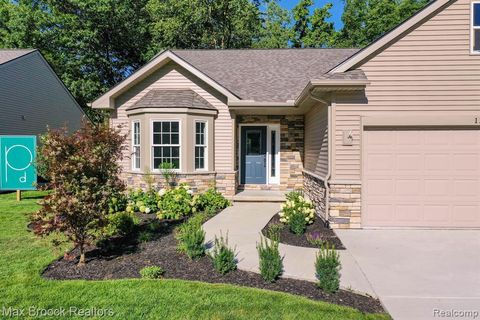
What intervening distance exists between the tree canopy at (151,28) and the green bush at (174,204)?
59.4ft

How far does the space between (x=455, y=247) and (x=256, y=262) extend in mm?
3723

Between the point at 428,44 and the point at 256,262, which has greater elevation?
the point at 428,44

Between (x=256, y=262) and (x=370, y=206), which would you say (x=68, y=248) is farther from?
(x=370, y=206)

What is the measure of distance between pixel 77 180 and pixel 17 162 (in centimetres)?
882

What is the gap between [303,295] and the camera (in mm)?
3961

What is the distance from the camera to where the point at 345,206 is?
23.3 feet

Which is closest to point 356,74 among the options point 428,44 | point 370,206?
point 428,44

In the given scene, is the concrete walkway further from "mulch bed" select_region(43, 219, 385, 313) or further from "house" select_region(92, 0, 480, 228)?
"house" select_region(92, 0, 480, 228)

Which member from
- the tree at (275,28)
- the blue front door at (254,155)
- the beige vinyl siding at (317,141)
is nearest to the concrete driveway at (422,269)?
the beige vinyl siding at (317,141)

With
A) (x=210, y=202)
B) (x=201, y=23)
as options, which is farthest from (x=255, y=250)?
(x=201, y=23)

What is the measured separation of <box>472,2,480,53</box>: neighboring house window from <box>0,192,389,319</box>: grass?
21.0 feet

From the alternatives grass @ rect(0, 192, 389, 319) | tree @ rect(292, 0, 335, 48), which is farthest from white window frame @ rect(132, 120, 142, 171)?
tree @ rect(292, 0, 335, 48)

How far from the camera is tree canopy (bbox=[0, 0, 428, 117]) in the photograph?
22484mm

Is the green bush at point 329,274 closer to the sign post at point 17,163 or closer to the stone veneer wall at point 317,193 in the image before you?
the stone veneer wall at point 317,193
